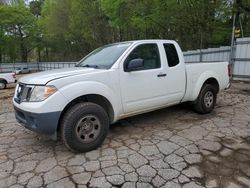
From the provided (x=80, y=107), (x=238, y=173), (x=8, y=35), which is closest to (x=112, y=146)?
(x=80, y=107)

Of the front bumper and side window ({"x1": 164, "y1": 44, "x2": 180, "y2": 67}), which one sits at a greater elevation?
side window ({"x1": 164, "y1": 44, "x2": 180, "y2": 67})

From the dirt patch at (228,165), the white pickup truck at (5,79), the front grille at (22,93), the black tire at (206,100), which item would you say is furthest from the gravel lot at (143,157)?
the white pickup truck at (5,79)

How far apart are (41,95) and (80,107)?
0.58 m

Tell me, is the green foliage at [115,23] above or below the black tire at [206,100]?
above

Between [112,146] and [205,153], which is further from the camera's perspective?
[112,146]

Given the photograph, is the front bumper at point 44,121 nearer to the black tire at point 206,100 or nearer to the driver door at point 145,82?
the driver door at point 145,82

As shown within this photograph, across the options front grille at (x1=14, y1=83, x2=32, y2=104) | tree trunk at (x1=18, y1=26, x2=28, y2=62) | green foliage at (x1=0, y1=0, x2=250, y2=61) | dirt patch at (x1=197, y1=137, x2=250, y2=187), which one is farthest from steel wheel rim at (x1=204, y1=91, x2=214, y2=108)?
tree trunk at (x1=18, y1=26, x2=28, y2=62)

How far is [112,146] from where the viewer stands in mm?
3744

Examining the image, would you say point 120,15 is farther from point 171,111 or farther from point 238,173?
point 238,173

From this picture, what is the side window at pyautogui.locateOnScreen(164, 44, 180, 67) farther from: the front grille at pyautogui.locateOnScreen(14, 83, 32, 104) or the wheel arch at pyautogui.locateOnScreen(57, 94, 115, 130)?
the front grille at pyautogui.locateOnScreen(14, 83, 32, 104)

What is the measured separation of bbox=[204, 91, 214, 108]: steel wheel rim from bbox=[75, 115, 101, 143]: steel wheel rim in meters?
2.94

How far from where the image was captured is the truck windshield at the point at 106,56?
12.8 ft

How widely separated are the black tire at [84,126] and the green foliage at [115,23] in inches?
478

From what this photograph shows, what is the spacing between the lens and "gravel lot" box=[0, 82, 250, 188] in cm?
281
